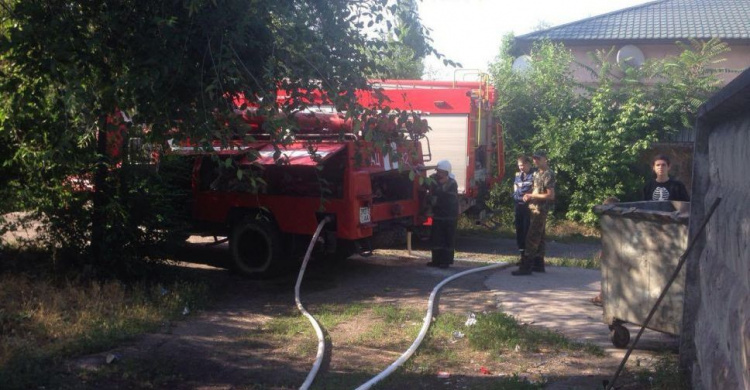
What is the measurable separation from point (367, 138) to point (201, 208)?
591 centimetres

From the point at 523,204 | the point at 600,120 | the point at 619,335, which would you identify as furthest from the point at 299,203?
the point at 600,120

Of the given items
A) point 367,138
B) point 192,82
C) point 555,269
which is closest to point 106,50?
point 192,82

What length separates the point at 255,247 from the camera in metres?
11.1

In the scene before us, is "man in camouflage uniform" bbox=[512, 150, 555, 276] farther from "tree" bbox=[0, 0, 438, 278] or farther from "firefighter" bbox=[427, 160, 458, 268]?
"tree" bbox=[0, 0, 438, 278]

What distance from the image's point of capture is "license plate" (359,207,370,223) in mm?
10375

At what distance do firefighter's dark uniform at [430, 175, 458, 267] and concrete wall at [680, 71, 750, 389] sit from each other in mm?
5646

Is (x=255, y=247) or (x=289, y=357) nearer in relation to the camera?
(x=289, y=357)

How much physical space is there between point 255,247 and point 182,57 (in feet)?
16.3

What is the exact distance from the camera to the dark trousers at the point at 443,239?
1144 cm

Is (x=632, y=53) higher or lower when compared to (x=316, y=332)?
higher

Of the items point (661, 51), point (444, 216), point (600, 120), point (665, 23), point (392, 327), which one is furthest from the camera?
point (665, 23)

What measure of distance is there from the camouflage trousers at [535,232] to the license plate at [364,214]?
7.44 feet

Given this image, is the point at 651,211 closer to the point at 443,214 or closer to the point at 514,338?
the point at 514,338

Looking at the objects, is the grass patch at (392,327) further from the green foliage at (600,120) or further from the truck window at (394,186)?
the green foliage at (600,120)
